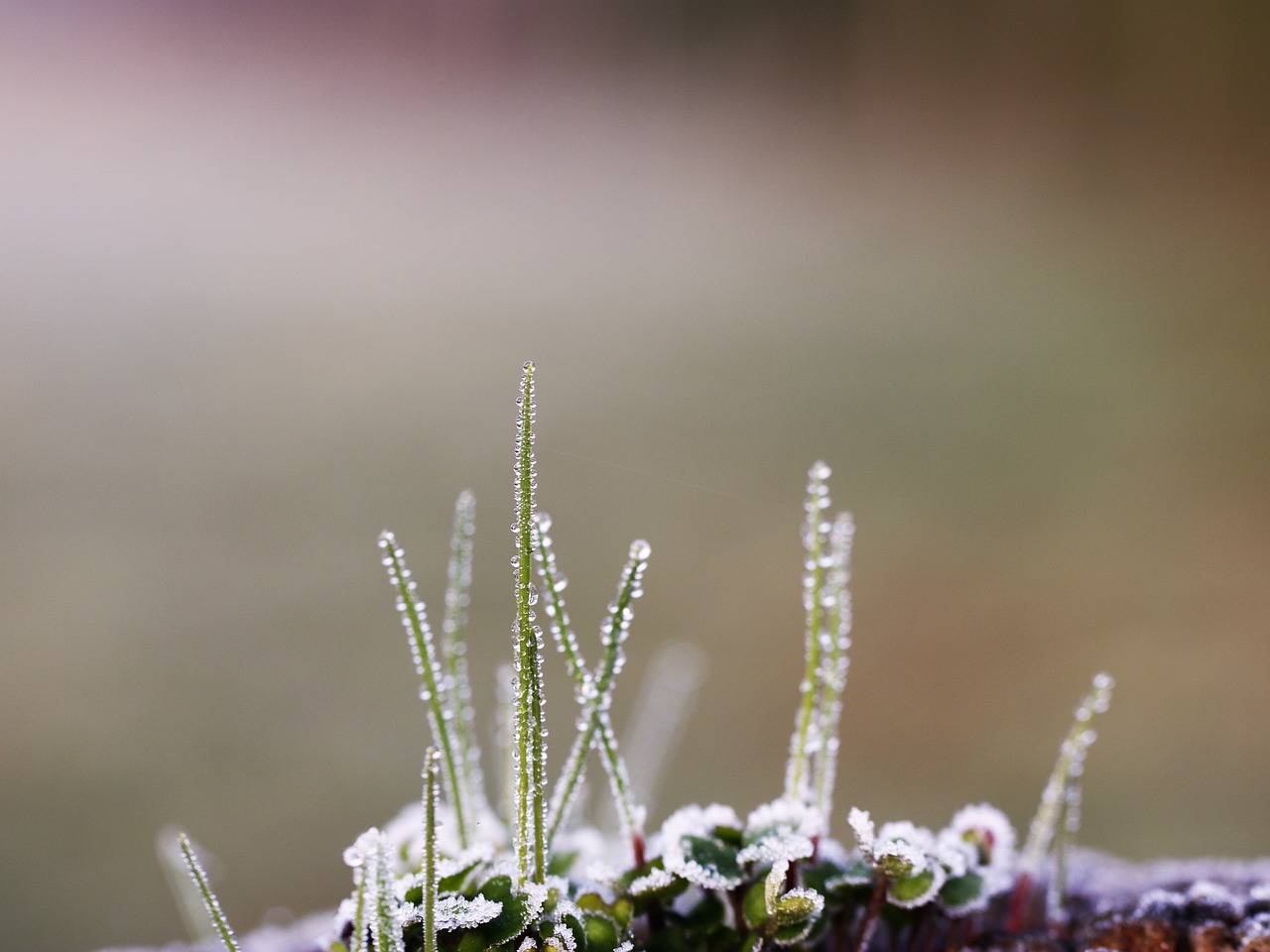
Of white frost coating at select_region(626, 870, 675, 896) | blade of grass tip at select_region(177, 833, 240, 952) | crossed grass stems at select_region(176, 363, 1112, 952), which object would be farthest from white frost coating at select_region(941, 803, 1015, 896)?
blade of grass tip at select_region(177, 833, 240, 952)

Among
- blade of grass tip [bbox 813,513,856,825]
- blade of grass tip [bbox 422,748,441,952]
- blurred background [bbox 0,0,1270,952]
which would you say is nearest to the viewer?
blade of grass tip [bbox 422,748,441,952]

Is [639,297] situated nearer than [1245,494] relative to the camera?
No

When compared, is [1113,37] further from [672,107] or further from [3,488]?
[3,488]

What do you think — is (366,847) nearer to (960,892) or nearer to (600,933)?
(600,933)

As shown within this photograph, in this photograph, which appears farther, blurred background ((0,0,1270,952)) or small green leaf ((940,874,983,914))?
blurred background ((0,0,1270,952))

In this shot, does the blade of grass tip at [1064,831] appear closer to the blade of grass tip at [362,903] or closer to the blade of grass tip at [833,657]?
the blade of grass tip at [833,657]

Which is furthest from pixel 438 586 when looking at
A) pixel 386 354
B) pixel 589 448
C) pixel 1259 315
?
pixel 1259 315

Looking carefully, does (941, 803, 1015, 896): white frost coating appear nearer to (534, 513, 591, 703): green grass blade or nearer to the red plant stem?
the red plant stem
